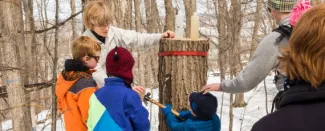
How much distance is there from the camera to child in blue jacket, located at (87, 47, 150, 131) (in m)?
2.55

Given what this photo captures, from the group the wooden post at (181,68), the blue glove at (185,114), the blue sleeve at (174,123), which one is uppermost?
the wooden post at (181,68)

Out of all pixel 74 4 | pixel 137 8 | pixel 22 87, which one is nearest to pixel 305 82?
pixel 22 87

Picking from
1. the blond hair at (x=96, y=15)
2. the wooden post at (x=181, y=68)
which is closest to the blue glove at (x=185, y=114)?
the wooden post at (x=181, y=68)

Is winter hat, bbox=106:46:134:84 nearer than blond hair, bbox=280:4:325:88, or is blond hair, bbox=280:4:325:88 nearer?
blond hair, bbox=280:4:325:88

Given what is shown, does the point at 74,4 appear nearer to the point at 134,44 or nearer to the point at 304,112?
the point at 134,44

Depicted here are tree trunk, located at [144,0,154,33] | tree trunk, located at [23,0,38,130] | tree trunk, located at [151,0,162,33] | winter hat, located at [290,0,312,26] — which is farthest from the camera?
tree trunk, located at [151,0,162,33]

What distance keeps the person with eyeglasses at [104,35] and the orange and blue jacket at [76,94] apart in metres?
0.10

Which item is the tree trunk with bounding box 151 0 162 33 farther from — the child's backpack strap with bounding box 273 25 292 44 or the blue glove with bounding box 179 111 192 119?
the child's backpack strap with bounding box 273 25 292 44

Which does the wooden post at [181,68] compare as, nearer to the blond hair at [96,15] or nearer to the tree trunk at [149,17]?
the blond hair at [96,15]

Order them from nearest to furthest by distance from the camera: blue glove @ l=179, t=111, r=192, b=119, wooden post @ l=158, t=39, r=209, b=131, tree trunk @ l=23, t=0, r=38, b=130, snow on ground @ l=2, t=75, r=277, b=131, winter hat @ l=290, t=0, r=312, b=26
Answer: winter hat @ l=290, t=0, r=312, b=26 → blue glove @ l=179, t=111, r=192, b=119 → wooden post @ l=158, t=39, r=209, b=131 → tree trunk @ l=23, t=0, r=38, b=130 → snow on ground @ l=2, t=75, r=277, b=131

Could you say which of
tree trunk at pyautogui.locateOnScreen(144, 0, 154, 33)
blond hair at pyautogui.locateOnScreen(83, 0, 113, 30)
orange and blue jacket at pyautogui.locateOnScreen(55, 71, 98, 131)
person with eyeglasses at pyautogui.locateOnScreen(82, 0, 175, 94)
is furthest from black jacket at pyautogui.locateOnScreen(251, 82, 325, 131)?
tree trunk at pyautogui.locateOnScreen(144, 0, 154, 33)

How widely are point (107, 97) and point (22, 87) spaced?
3151 millimetres

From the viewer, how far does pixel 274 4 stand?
2.48 m

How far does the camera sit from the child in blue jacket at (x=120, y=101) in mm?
2547
